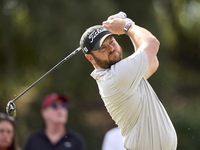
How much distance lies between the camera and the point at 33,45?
7902 mm

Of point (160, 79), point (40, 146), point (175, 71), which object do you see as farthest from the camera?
point (175, 71)

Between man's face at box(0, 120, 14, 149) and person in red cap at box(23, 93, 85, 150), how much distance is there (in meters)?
0.24

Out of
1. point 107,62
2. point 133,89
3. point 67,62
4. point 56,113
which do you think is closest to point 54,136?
point 56,113

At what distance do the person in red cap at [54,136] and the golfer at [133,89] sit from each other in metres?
2.21

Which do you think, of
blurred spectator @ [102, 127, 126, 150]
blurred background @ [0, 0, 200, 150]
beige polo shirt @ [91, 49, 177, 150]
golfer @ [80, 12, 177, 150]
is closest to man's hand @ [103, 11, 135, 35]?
golfer @ [80, 12, 177, 150]

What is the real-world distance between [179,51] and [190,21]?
0.79 metres

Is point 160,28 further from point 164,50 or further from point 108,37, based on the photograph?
point 108,37

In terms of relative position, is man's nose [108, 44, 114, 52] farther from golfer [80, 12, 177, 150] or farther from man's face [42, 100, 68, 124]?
man's face [42, 100, 68, 124]

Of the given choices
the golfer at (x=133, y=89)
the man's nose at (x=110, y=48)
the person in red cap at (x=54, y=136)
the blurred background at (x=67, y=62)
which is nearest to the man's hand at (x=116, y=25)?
the golfer at (x=133, y=89)

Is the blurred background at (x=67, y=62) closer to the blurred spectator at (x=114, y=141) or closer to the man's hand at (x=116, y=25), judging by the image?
the blurred spectator at (x=114, y=141)

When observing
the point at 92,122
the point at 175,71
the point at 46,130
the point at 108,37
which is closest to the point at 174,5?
the point at 175,71

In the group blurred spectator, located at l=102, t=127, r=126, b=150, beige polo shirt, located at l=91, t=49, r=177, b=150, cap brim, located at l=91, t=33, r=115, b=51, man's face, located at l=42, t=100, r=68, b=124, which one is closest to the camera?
beige polo shirt, located at l=91, t=49, r=177, b=150

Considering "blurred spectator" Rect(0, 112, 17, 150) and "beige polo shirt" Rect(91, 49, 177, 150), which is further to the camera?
"blurred spectator" Rect(0, 112, 17, 150)

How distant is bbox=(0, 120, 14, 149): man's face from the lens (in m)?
5.00
